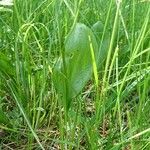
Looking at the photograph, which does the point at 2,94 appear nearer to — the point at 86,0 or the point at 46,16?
the point at 46,16

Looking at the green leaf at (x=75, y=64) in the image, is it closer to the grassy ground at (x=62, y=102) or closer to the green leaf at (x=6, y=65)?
the grassy ground at (x=62, y=102)

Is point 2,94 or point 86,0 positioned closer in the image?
point 2,94

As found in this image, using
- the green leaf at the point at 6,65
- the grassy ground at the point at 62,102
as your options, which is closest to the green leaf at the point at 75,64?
the grassy ground at the point at 62,102

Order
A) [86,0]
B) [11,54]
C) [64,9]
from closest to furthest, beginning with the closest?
[11,54] → [64,9] → [86,0]

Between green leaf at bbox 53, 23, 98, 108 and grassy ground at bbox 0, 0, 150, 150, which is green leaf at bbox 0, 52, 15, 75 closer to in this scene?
grassy ground at bbox 0, 0, 150, 150

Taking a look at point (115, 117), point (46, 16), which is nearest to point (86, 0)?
point (46, 16)

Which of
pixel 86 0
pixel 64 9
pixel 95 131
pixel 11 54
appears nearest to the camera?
pixel 95 131

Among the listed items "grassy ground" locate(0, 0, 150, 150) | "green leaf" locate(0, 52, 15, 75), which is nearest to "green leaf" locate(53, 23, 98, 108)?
"grassy ground" locate(0, 0, 150, 150)

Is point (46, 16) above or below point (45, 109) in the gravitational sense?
above
